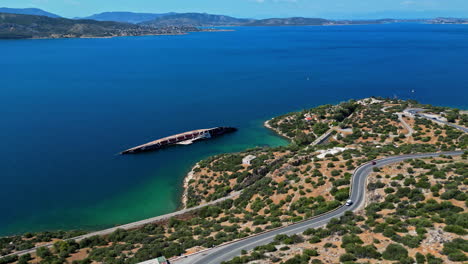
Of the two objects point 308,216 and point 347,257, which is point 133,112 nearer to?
point 308,216

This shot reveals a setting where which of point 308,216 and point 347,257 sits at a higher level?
point 347,257

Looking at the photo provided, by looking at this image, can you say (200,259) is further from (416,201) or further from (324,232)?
(416,201)

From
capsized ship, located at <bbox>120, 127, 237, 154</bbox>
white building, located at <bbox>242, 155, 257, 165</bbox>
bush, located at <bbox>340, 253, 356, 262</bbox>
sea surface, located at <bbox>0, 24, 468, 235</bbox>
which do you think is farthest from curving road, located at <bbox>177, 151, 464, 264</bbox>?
capsized ship, located at <bbox>120, 127, 237, 154</bbox>

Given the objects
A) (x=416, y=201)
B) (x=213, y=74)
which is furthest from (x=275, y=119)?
(x=213, y=74)

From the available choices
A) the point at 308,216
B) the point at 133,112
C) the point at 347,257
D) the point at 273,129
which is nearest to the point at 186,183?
the point at 308,216

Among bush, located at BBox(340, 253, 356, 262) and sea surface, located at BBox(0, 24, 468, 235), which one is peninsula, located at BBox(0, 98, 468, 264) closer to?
bush, located at BBox(340, 253, 356, 262)

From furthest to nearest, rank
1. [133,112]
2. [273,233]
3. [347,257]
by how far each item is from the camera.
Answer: [133,112]
[273,233]
[347,257]
